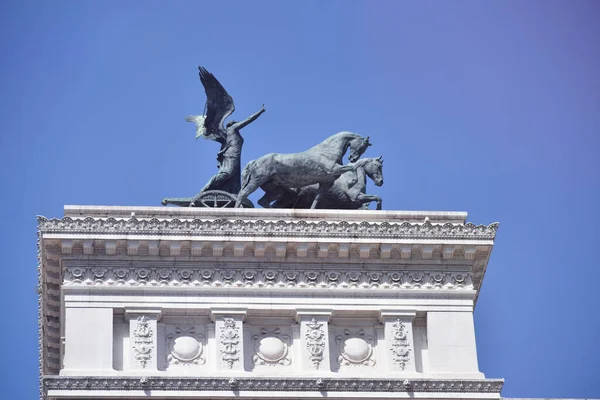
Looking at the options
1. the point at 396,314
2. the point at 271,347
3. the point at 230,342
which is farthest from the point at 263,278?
the point at 396,314

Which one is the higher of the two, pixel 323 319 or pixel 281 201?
pixel 281 201

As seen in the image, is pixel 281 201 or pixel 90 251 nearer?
pixel 90 251

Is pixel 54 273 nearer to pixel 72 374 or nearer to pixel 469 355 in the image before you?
pixel 72 374

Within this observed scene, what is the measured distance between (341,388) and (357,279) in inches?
119

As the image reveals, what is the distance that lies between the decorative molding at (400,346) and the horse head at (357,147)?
5548 mm

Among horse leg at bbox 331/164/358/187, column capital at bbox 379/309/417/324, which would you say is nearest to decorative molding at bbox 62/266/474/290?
column capital at bbox 379/309/417/324

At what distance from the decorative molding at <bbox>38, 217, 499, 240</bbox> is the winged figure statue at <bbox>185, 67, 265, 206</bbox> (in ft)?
Result: 11.2

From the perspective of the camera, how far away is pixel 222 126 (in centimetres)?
5872

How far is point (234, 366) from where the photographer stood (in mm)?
53000

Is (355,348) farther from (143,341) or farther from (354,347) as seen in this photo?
(143,341)

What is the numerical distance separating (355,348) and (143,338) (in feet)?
16.3

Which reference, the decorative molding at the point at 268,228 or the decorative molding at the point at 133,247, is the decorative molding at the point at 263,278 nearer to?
the decorative molding at the point at 133,247

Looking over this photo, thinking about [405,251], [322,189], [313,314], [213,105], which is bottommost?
[313,314]

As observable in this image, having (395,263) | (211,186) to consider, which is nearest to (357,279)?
Result: (395,263)
